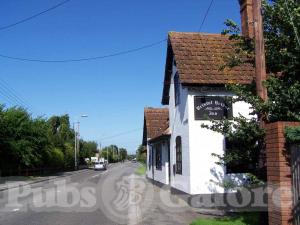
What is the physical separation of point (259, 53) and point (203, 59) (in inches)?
362

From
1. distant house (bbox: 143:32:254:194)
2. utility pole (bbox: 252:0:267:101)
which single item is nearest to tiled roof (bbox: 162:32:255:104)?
distant house (bbox: 143:32:254:194)

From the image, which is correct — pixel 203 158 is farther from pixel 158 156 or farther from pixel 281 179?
pixel 158 156

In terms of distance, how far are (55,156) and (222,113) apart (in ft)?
135

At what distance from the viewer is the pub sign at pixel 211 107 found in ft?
59.5

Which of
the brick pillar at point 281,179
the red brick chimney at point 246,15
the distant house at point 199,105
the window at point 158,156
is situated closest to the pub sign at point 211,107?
the distant house at point 199,105

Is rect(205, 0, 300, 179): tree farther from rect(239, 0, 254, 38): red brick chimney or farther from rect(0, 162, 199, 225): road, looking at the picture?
rect(239, 0, 254, 38): red brick chimney

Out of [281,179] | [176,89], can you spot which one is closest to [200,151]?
[176,89]

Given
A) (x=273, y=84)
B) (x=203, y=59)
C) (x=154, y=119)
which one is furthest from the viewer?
(x=154, y=119)

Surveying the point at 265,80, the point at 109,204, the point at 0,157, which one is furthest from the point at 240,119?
the point at 0,157

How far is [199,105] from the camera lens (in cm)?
1819

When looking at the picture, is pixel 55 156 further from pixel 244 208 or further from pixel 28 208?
pixel 244 208

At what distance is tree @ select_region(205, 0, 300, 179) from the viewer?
988 cm

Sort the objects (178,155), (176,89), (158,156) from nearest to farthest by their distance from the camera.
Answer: (178,155), (176,89), (158,156)

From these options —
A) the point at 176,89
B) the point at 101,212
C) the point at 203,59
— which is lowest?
the point at 101,212
